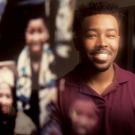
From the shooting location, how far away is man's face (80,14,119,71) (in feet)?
1.65

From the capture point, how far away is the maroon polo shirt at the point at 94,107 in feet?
1.67

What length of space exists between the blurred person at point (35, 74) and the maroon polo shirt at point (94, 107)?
0.10 feet

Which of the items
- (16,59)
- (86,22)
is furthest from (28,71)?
(86,22)

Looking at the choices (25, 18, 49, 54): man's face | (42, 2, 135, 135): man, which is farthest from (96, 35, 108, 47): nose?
(25, 18, 49, 54): man's face

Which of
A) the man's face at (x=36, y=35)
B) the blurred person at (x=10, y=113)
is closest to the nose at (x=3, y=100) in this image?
the blurred person at (x=10, y=113)

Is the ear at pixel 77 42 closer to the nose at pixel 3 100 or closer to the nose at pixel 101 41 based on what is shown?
the nose at pixel 101 41

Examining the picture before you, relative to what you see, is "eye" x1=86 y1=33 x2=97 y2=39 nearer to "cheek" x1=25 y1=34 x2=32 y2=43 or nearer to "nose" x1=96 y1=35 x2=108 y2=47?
"nose" x1=96 y1=35 x2=108 y2=47

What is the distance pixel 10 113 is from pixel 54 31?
18 cm

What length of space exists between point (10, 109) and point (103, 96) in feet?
0.58

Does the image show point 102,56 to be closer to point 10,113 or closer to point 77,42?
point 77,42

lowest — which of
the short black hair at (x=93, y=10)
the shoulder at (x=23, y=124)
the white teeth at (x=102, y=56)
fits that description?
the shoulder at (x=23, y=124)

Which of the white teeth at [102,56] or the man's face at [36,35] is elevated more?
the man's face at [36,35]

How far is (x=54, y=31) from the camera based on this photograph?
551mm

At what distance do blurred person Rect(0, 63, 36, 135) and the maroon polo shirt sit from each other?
6 centimetres
